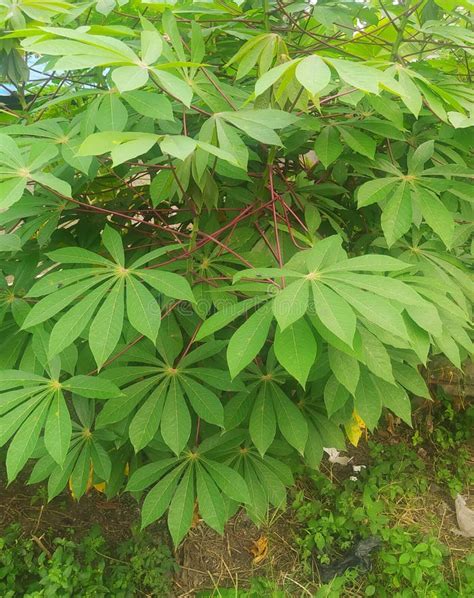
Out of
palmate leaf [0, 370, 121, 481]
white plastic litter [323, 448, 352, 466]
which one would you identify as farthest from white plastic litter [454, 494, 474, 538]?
palmate leaf [0, 370, 121, 481]

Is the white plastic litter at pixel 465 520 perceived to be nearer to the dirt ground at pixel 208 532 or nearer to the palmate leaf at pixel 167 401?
the dirt ground at pixel 208 532

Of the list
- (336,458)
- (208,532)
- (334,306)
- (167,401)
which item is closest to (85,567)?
(208,532)

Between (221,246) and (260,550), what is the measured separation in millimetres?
1380

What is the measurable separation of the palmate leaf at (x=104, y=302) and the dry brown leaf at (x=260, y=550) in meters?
1.36

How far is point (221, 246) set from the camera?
106 centimetres

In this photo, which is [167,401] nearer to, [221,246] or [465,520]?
[221,246]

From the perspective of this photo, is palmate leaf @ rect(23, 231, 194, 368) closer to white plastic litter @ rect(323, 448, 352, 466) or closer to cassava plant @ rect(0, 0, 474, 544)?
cassava plant @ rect(0, 0, 474, 544)

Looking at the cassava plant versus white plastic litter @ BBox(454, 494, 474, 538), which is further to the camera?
white plastic litter @ BBox(454, 494, 474, 538)

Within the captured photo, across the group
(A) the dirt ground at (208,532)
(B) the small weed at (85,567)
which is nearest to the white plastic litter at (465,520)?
(A) the dirt ground at (208,532)

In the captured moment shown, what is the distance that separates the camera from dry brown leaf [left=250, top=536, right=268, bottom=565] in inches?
75.2

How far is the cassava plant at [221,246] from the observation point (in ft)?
2.65

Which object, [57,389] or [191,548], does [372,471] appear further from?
[57,389]

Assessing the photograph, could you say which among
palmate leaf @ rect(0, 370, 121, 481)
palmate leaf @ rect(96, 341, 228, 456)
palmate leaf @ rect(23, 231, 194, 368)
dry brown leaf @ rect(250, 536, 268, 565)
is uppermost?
palmate leaf @ rect(23, 231, 194, 368)

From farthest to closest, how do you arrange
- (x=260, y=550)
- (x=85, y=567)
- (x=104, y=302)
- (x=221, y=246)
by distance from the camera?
(x=260, y=550) < (x=85, y=567) < (x=221, y=246) < (x=104, y=302)
